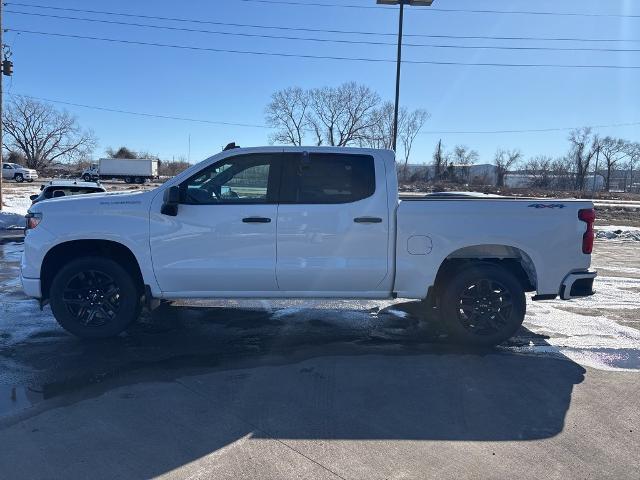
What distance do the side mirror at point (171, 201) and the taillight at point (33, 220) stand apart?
135 cm

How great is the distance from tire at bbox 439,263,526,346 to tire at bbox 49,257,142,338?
3.49m

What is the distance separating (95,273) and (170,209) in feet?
3.77

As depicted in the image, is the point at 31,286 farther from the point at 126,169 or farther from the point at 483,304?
the point at 126,169

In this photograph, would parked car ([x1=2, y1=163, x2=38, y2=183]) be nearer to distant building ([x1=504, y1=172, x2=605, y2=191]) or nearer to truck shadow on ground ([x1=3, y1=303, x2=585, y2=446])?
truck shadow on ground ([x1=3, y1=303, x2=585, y2=446])

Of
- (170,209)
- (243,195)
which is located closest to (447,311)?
(243,195)

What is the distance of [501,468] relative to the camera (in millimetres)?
3252

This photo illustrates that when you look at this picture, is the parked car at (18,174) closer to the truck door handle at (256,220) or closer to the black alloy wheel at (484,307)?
the truck door handle at (256,220)

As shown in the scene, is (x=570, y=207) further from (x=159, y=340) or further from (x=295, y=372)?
(x=159, y=340)

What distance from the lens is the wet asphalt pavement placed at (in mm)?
3348

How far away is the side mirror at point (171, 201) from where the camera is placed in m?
5.24

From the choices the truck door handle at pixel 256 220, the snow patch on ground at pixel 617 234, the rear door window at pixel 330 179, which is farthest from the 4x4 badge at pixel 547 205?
the snow patch on ground at pixel 617 234

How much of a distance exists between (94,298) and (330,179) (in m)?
2.91

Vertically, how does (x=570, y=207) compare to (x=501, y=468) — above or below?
above

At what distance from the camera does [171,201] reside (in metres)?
5.23
